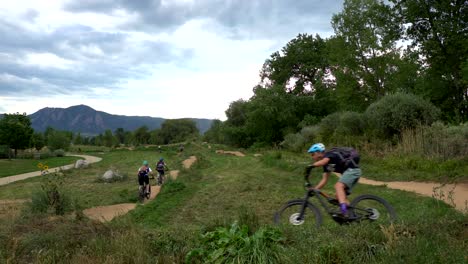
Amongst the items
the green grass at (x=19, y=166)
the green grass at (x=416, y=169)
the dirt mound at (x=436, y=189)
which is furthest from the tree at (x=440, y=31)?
the green grass at (x=19, y=166)

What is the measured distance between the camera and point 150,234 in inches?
239


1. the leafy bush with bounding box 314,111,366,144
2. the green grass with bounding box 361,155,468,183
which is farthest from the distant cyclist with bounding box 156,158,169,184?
the leafy bush with bounding box 314,111,366,144

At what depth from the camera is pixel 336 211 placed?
6.88 metres

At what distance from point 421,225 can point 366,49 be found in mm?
31331

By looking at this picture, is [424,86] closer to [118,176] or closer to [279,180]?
[279,180]

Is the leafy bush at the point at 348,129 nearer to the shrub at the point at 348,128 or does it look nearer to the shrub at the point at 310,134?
the shrub at the point at 348,128

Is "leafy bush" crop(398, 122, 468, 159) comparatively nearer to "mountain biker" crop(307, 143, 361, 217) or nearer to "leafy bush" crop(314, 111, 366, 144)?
"leafy bush" crop(314, 111, 366, 144)

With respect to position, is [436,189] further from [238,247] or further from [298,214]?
[238,247]

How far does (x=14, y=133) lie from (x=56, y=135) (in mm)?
25007

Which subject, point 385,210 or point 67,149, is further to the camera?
point 67,149

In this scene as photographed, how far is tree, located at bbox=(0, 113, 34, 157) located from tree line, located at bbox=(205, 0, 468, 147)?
32599 millimetres

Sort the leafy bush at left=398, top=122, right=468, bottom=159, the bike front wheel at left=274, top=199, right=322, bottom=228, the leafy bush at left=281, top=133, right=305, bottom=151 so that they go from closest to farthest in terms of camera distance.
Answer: the bike front wheel at left=274, top=199, right=322, bottom=228, the leafy bush at left=398, top=122, right=468, bottom=159, the leafy bush at left=281, top=133, right=305, bottom=151

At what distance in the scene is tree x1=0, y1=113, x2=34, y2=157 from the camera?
62.2 meters

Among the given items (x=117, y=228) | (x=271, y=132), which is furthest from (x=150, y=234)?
(x=271, y=132)
